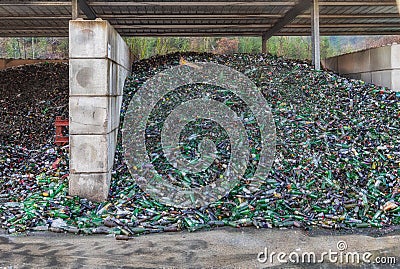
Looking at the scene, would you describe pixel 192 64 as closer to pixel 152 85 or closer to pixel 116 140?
pixel 152 85

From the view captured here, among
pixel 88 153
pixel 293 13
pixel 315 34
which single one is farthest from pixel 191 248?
pixel 293 13

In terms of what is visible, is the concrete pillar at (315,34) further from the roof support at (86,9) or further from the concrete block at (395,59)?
the roof support at (86,9)

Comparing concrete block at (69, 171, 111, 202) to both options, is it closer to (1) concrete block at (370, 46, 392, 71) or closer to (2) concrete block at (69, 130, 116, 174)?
(2) concrete block at (69, 130, 116, 174)

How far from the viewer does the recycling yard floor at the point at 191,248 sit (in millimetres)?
2645

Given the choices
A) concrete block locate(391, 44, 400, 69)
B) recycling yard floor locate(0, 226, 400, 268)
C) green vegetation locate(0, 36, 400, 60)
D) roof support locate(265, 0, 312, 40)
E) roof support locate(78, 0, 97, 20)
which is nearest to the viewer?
recycling yard floor locate(0, 226, 400, 268)

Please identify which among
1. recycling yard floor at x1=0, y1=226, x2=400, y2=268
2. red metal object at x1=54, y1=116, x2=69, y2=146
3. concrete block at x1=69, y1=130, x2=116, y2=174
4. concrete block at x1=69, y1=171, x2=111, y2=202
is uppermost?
red metal object at x1=54, y1=116, x2=69, y2=146

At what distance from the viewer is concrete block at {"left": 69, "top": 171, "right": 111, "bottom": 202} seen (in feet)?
12.4

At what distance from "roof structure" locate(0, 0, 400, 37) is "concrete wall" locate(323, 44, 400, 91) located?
102 centimetres

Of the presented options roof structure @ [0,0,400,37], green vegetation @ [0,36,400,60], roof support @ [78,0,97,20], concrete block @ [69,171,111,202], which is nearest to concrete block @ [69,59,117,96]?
concrete block @ [69,171,111,202]

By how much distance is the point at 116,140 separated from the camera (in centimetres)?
442

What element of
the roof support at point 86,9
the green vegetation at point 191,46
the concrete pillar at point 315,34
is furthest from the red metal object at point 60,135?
the green vegetation at point 191,46

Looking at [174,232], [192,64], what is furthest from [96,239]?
[192,64]

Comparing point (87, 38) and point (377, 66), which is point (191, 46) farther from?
point (87, 38)

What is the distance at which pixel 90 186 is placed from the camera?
3787 mm
